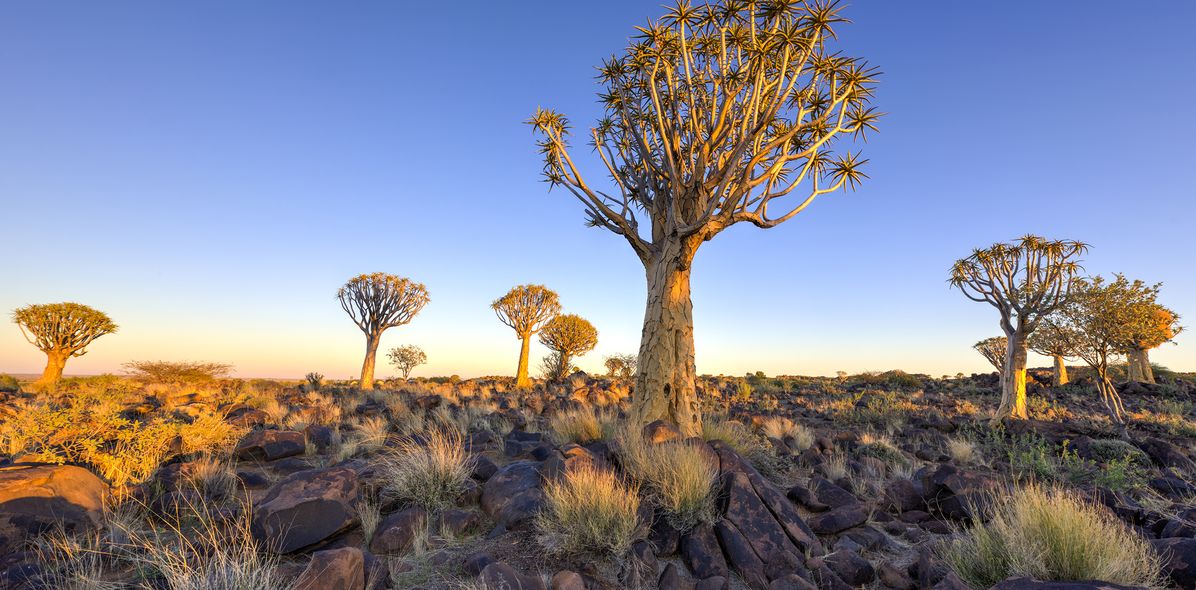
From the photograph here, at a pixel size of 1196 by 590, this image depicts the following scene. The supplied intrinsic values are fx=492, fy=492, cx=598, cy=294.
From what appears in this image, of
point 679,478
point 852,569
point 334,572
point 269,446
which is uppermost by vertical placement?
point 679,478

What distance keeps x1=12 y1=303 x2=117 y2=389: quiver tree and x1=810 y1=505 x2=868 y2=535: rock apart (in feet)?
124

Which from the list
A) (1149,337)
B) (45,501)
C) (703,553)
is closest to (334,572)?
(703,553)

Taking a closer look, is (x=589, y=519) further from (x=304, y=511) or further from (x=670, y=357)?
(x=670, y=357)

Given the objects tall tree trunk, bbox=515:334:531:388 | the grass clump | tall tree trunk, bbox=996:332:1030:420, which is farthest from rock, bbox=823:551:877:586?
tall tree trunk, bbox=515:334:531:388

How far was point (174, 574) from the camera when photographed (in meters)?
3.30

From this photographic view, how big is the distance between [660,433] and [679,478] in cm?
157

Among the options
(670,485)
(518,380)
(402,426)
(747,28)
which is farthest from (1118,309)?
(518,380)

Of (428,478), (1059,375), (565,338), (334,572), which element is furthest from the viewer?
(565,338)

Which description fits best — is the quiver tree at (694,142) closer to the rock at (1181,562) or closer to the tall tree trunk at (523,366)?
the rock at (1181,562)

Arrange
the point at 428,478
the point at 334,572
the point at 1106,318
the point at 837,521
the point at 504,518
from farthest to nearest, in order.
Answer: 1. the point at 1106,318
2. the point at 428,478
3. the point at 837,521
4. the point at 504,518
5. the point at 334,572

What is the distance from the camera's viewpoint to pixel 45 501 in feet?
15.4

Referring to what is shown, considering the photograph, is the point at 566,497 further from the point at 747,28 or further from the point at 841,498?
the point at 747,28

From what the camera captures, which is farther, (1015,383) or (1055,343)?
(1055,343)

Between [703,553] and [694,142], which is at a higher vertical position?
[694,142]
